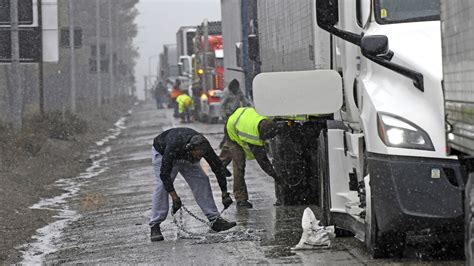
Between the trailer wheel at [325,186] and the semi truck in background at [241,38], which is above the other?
the semi truck in background at [241,38]

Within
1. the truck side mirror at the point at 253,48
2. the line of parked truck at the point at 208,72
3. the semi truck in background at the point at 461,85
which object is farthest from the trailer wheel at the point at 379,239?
the line of parked truck at the point at 208,72

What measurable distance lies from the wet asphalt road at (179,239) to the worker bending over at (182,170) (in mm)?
226

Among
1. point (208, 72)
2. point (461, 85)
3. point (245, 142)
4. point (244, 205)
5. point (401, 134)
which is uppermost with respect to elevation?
point (208, 72)

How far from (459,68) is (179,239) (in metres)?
6.37

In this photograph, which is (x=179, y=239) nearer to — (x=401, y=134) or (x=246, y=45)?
(x=401, y=134)

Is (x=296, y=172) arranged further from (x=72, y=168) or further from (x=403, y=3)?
(x=72, y=168)

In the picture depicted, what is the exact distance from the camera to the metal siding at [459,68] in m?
7.44

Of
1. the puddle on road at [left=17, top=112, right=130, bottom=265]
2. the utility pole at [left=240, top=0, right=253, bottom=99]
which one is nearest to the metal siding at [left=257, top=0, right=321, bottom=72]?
the puddle on road at [left=17, top=112, right=130, bottom=265]

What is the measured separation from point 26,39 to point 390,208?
57.8 feet

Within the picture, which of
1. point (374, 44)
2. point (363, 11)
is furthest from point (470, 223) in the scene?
point (363, 11)

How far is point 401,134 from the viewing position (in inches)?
395

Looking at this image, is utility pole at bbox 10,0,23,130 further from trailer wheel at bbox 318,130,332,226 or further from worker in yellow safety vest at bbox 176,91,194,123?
worker in yellow safety vest at bbox 176,91,194,123

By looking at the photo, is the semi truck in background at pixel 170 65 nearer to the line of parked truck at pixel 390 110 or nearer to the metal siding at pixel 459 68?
the line of parked truck at pixel 390 110

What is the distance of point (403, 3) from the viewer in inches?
428
